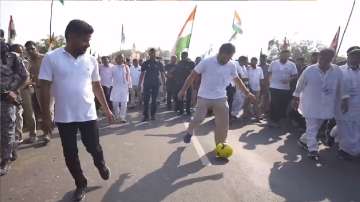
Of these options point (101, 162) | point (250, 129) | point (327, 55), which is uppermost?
point (327, 55)

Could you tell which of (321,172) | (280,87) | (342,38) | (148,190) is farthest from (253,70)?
(148,190)

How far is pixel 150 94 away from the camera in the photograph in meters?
12.1

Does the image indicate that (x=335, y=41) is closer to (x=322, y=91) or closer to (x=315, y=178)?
(x=322, y=91)

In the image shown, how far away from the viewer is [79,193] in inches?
194

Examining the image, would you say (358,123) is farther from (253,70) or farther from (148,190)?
(253,70)

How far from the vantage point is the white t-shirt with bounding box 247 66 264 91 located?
12.9 m

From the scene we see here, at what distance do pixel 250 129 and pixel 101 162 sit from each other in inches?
250

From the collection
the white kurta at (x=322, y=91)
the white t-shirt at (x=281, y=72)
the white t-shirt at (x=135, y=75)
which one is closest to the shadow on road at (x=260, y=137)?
the white t-shirt at (x=281, y=72)

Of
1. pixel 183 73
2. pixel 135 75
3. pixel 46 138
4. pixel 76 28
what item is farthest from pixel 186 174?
pixel 135 75

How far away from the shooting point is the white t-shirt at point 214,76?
728 cm

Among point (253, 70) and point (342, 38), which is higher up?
point (342, 38)

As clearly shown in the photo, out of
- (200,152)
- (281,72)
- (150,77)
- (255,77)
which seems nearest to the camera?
(200,152)

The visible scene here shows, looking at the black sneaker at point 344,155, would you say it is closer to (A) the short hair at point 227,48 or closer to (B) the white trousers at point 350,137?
(B) the white trousers at point 350,137

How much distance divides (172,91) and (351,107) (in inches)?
318
